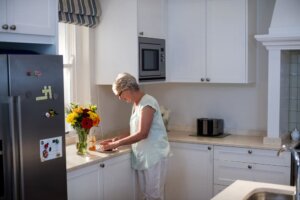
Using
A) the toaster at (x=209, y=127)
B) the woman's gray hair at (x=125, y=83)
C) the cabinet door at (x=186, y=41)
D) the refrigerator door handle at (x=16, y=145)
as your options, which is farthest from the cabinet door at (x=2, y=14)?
the toaster at (x=209, y=127)

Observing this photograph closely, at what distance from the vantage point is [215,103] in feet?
16.2

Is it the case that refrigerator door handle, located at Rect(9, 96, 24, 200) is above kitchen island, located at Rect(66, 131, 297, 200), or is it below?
above

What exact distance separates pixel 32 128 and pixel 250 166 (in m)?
2.22

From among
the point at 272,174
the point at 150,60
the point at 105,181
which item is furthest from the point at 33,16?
the point at 272,174

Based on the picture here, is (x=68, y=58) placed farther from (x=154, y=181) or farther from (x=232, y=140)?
(x=232, y=140)

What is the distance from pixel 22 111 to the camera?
2717 millimetres

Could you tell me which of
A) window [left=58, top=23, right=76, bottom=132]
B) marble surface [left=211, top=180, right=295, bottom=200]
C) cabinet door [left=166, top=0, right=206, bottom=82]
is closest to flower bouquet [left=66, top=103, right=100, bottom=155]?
window [left=58, top=23, right=76, bottom=132]

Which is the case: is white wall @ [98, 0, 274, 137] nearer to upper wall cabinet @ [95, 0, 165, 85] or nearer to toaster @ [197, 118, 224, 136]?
toaster @ [197, 118, 224, 136]

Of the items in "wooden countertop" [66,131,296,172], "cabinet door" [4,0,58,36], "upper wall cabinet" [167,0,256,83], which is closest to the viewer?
"cabinet door" [4,0,58,36]

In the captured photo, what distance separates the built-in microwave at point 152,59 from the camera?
4293 millimetres

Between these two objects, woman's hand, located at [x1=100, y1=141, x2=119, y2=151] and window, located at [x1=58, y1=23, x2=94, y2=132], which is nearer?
woman's hand, located at [x1=100, y1=141, x2=119, y2=151]

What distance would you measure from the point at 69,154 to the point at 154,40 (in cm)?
141

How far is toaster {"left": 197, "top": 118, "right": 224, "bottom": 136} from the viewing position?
15.4 ft

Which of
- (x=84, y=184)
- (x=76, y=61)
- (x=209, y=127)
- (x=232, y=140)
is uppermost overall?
(x=76, y=61)
